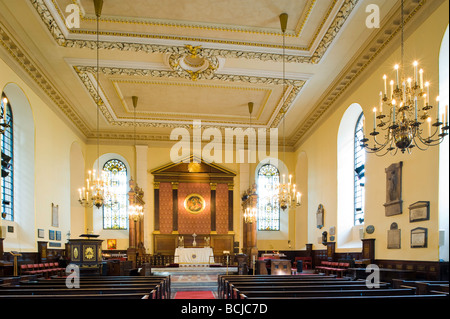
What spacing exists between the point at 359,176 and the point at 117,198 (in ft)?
39.3

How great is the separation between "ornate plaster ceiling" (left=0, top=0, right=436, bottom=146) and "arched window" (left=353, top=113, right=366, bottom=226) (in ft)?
5.25

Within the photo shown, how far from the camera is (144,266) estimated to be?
1234 centimetres

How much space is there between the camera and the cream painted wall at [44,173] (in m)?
11.1

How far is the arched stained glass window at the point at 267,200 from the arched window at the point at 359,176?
22.8ft

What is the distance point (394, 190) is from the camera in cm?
920

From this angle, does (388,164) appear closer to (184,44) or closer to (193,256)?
(184,44)

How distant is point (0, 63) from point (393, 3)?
9821mm

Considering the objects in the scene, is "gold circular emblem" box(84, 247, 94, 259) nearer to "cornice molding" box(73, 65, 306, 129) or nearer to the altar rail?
"cornice molding" box(73, 65, 306, 129)

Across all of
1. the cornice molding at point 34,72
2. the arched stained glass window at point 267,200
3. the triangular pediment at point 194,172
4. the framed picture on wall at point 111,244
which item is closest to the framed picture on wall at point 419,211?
the cornice molding at point 34,72

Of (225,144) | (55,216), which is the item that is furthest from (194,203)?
(55,216)

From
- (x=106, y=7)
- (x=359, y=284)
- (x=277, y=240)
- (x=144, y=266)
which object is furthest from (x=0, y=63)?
(x=277, y=240)

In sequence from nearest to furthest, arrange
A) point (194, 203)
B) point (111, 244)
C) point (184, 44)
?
point (184, 44), point (111, 244), point (194, 203)
